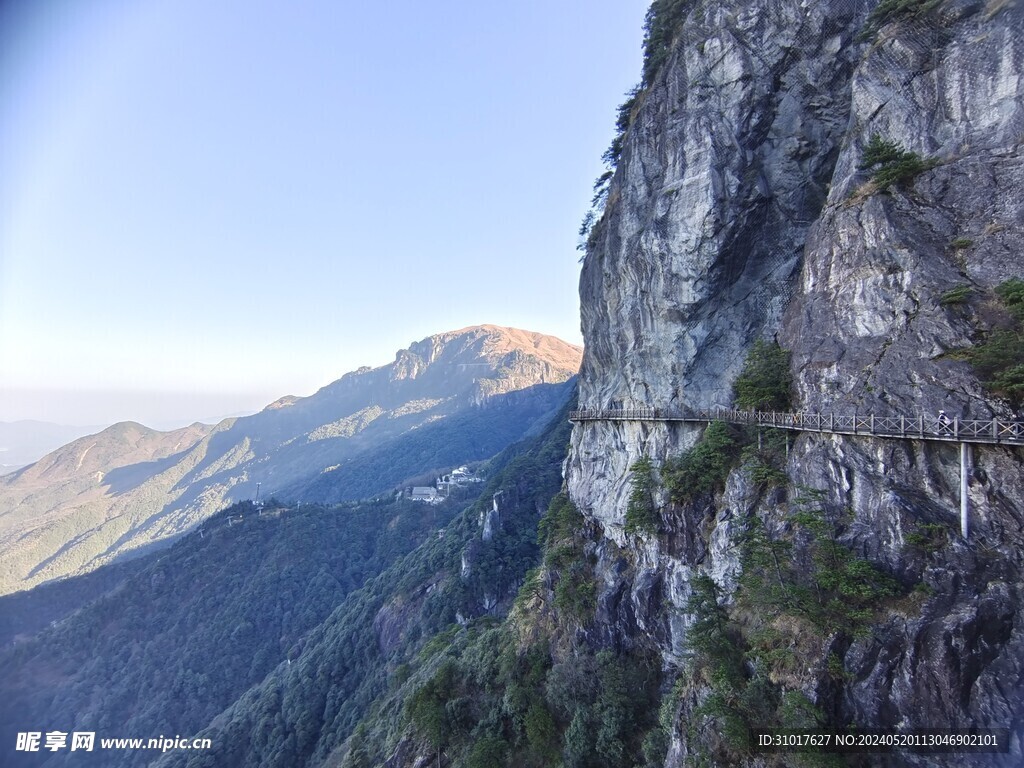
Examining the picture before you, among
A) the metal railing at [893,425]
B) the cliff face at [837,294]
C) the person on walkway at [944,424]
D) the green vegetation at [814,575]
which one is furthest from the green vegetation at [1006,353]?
the green vegetation at [814,575]

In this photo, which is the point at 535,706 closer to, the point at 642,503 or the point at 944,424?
the point at 642,503

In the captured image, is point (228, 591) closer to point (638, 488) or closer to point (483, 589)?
point (483, 589)

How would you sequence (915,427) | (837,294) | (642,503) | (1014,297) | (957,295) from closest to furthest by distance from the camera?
(1014,297)
(915,427)
(957,295)
(837,294)
(642,503)

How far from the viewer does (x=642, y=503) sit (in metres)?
26.6

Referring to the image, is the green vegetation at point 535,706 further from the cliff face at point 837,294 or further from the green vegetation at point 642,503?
the green vegetation at point 642,503

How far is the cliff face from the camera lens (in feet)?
44.7

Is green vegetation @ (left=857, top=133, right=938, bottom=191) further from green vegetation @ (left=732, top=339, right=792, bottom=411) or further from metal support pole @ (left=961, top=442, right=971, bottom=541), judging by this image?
metal support pole @ (left=961, top=442, right=971, bottom=541)

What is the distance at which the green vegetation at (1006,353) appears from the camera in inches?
557

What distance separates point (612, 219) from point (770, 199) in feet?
32.8

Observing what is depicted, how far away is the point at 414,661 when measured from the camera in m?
46.9

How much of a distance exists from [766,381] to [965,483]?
8207 millimetres

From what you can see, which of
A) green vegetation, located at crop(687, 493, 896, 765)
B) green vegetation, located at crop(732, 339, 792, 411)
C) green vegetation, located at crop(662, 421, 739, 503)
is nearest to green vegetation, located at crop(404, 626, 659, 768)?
green vegetation, located at crop(687, 493, 896, 765)

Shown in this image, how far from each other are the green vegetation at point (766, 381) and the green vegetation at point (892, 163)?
7733mm

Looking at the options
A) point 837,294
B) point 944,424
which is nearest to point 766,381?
point 837,294
